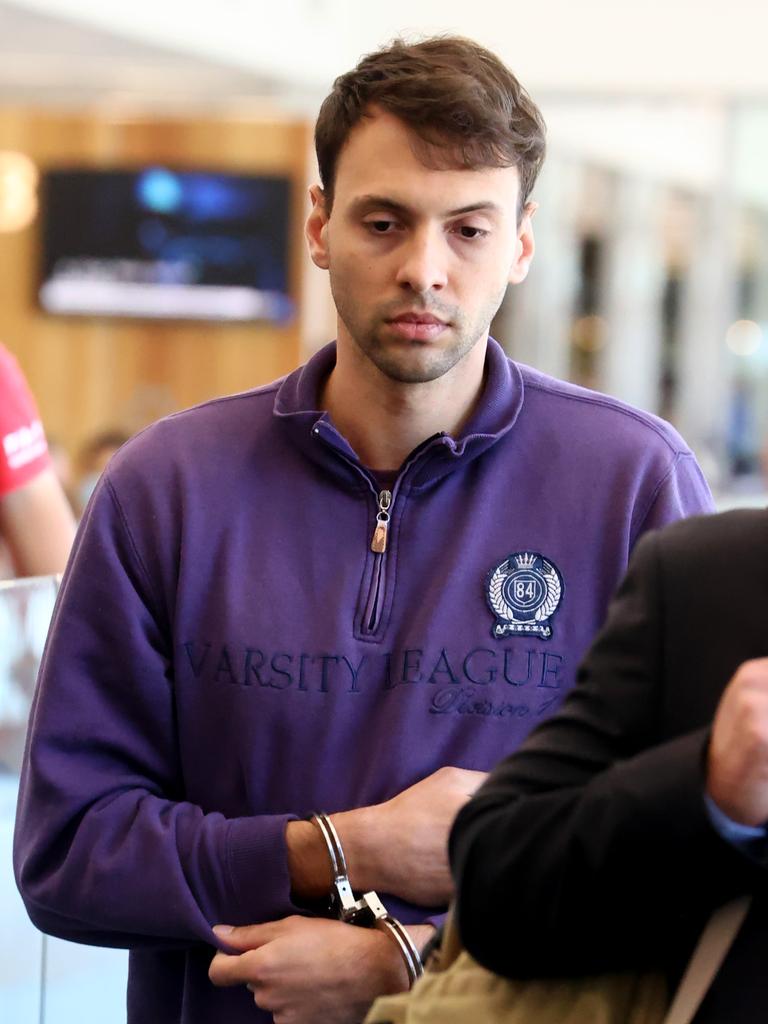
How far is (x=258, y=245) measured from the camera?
299 inches

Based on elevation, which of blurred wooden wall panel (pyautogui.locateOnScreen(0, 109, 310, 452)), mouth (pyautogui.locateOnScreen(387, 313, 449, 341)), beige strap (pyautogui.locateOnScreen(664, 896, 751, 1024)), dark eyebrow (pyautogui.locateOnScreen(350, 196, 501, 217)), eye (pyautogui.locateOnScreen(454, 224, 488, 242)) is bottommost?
blurred wooden wall panel (pyautogui.locateOnScreen(0, 109, 310, 452))

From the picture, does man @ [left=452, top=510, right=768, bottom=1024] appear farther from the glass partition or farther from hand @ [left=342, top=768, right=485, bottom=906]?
the glass partition

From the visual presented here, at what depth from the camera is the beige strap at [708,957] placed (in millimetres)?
987

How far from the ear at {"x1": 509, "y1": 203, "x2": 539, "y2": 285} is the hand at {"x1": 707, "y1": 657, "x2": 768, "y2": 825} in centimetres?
82

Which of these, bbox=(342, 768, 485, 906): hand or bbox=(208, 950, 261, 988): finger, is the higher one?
bbox=(342, 768, 485, 906): hand

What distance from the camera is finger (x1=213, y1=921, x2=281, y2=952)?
5.02 ft

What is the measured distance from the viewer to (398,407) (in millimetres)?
1653

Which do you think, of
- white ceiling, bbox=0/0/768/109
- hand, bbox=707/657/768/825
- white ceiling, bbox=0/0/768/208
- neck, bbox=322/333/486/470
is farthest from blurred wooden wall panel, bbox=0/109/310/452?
hand, bbox=707/657/768/825

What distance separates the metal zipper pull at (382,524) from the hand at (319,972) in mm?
367

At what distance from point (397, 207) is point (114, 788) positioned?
25.4 inches

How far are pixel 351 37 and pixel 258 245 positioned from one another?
94.1 inches

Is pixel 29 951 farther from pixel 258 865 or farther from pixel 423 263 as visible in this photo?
pixel 423 263

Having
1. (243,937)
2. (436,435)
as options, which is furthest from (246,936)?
(436,435)

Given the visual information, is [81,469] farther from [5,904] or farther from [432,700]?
[432,700]
